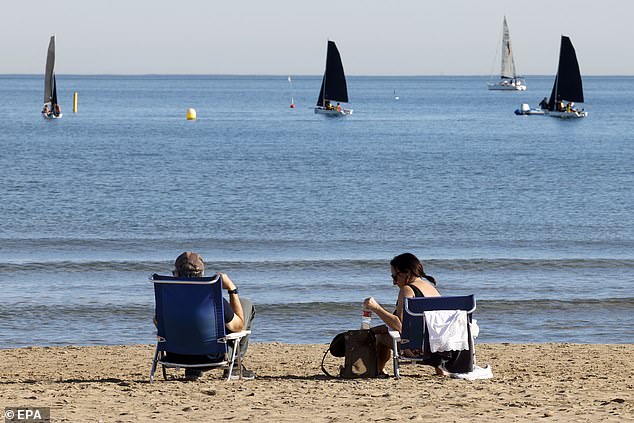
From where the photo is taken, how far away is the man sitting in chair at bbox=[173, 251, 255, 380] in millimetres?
7129

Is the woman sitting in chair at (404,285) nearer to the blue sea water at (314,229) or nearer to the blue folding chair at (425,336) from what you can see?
the blue folding chair at (425,336)

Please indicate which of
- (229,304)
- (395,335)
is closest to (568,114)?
(395,335)

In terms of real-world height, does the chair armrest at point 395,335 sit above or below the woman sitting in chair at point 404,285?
below

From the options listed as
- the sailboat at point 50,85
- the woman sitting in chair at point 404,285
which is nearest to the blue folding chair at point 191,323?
the woman sitting in chair at point 404,285

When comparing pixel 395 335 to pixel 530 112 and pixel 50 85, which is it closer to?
pixel 50 85

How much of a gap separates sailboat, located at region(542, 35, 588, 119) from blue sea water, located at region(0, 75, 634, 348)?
10.1 metres

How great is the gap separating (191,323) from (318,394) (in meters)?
0.96

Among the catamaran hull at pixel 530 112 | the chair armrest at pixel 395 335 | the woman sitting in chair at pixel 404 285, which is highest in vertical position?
the woman sitting in chair at pixel 404 285

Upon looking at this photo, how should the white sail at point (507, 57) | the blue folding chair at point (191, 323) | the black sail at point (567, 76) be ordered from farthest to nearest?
the white sail at point (507, 57) < the black sail at point (567, 76) < the blue folding chair at point (191, 323)

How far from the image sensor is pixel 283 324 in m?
12.4

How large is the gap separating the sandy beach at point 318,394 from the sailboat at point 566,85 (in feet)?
195

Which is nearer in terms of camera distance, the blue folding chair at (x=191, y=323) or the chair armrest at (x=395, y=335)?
the blue folding chair at (x=191, y=323)

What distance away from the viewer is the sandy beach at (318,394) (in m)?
6.15

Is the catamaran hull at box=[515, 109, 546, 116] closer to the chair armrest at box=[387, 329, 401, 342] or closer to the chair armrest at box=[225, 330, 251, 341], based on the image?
the chair armrest at box=[387, 329, 401, 342]
